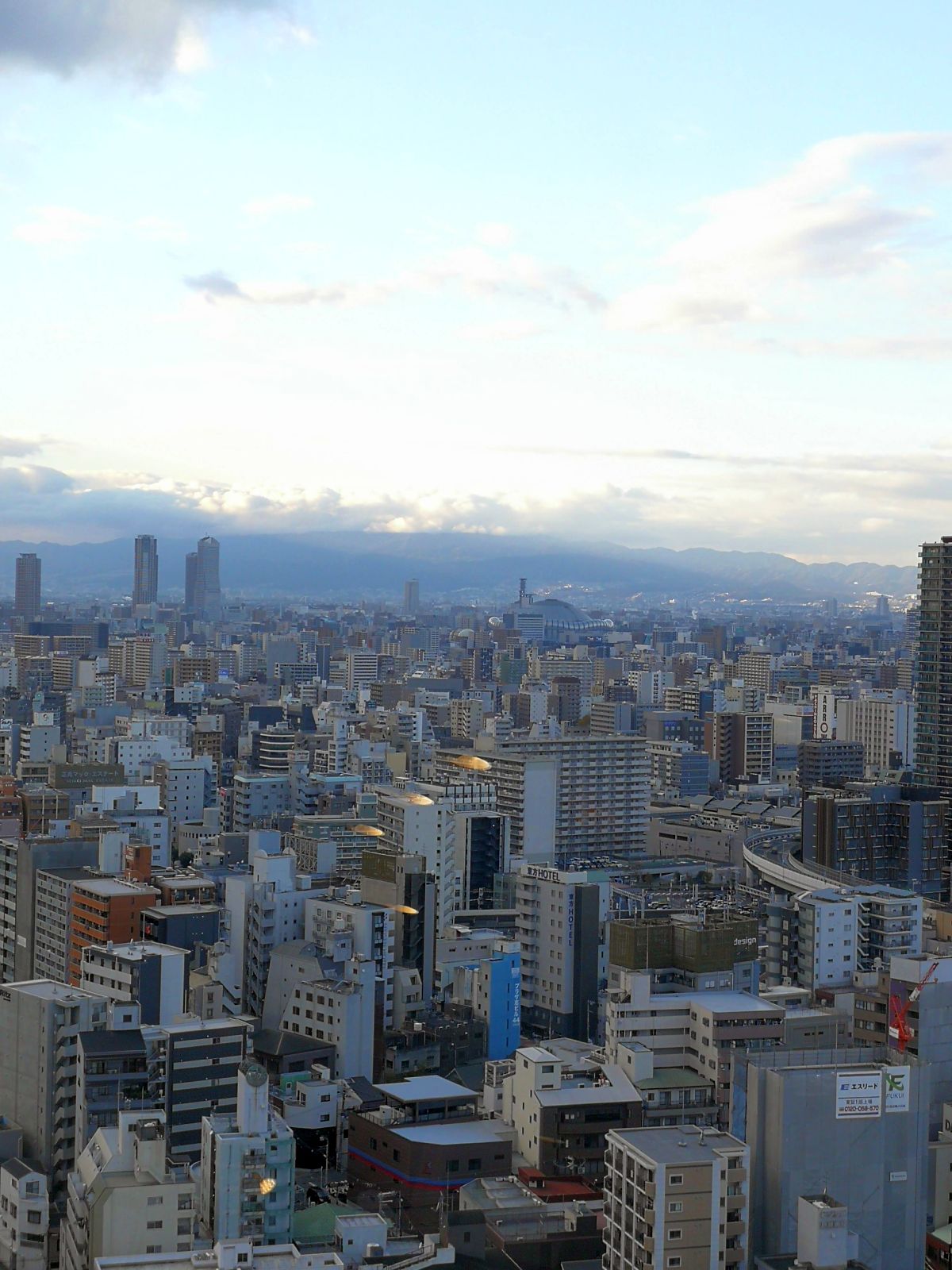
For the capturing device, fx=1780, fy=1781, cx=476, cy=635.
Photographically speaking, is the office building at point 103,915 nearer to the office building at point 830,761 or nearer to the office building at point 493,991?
the office building at point 493,991

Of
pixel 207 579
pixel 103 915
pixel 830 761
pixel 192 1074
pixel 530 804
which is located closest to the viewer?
pixel 192 1074

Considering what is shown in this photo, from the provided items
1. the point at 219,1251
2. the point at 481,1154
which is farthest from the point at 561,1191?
the point at 219,1251

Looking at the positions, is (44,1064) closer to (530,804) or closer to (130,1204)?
(130,1204)

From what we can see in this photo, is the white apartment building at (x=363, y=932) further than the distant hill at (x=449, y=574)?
No

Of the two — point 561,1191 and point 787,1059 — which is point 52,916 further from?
point 787,1059

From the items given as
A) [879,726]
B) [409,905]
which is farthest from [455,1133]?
[879,726]

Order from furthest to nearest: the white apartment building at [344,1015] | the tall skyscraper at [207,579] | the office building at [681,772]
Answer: the tall skyscraper at [207,579] → the office building at [681,772] → the white apartment building at [344,1015]

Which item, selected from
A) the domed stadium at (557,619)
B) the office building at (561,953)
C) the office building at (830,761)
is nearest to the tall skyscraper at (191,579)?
the domed stadium at (557,619)
